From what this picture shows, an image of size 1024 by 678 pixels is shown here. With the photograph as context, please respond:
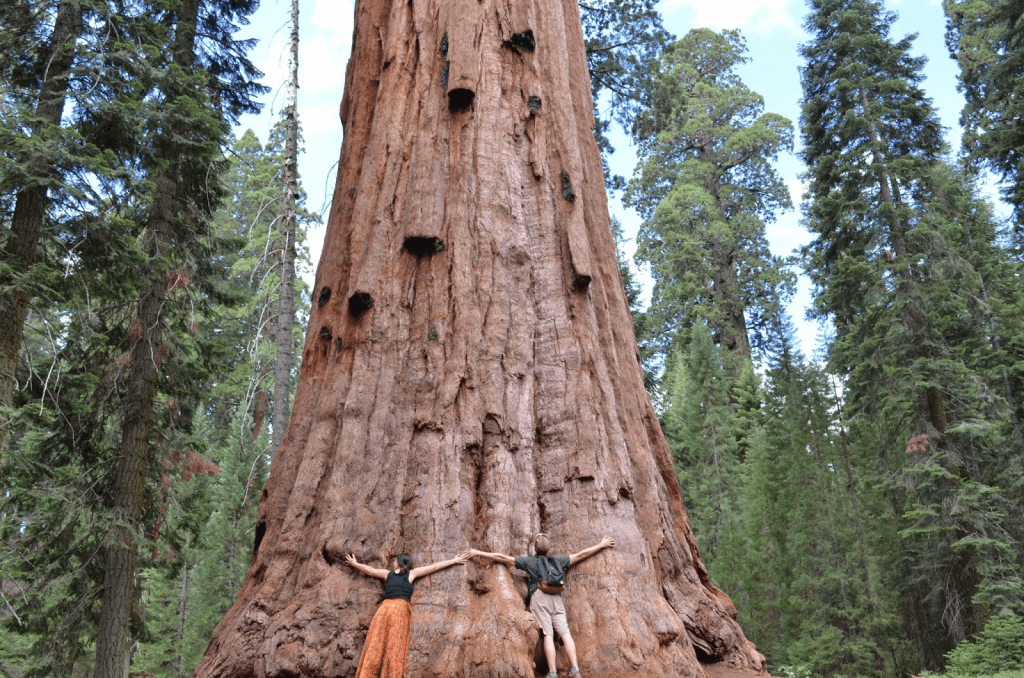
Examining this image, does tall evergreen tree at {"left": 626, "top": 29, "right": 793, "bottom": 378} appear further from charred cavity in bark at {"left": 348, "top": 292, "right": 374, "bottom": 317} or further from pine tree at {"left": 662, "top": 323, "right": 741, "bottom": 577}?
charred cavity in bark at {"left": 348, "top": 292, "right": 374, "bottom": 317}

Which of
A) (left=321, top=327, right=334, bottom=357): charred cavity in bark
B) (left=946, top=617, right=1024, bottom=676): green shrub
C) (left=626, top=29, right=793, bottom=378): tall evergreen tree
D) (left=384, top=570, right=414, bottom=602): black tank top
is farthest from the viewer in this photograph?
(left=626, top=29, right=793, bottom=378): tall evergreen tree

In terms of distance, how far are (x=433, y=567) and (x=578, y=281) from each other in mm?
2639

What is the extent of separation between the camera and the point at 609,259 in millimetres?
6930

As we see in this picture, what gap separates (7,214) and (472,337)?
841cm

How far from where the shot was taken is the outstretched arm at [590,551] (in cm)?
506

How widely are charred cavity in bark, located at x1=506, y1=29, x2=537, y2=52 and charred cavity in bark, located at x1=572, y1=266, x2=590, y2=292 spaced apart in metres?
2.37

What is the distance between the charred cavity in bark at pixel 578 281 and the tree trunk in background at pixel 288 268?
21.6ft

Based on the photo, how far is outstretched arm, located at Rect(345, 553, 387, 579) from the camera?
4.85m

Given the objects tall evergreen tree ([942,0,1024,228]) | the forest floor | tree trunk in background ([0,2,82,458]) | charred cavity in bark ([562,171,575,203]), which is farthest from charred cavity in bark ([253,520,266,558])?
tall evergreen tree ([942,0,1024,228])

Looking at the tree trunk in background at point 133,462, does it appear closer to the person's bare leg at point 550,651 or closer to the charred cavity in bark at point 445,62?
the charred cavity in bark at point 445,62

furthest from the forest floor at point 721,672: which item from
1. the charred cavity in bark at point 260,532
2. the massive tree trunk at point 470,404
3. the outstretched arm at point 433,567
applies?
the charred cavity in bark at point 260,532

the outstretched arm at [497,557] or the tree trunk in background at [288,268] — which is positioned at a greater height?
the tree trunk in background at [288,268]

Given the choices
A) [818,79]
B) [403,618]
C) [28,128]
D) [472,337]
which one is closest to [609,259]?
[472,337]

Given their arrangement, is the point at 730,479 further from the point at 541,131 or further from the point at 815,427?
the point at 541,131
